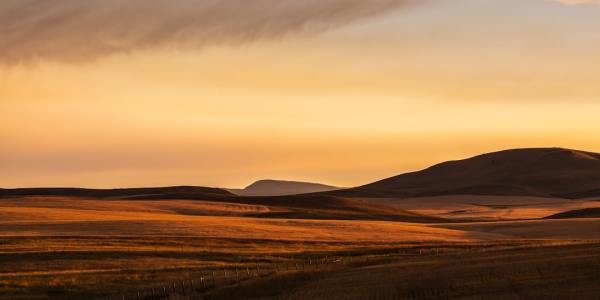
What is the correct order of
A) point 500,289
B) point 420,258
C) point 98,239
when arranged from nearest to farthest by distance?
point 500,289 < point 420,258 < point 98,239

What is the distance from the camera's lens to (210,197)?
15288cm

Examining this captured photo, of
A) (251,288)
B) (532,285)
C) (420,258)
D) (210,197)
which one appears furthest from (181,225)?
(210,197)

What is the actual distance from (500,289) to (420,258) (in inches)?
671

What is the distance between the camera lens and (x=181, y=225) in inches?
2936

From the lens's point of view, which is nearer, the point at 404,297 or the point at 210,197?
the point at 404,297

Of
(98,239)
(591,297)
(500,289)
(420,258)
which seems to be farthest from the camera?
(98,239)

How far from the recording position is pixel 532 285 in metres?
31.8

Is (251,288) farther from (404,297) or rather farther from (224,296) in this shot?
(404,297)

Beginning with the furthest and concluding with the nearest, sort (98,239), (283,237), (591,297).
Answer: (283,237) → (98,239) → (591,297)

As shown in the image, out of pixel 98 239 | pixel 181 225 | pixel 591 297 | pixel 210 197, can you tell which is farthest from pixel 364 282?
pixel 210 197

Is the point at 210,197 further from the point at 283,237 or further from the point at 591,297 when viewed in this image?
the point at 591,297

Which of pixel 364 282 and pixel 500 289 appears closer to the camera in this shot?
pixel 500 289

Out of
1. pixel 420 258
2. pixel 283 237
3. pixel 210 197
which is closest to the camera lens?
pixel 420 258

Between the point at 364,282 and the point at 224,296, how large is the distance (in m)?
5.93
